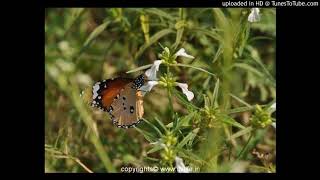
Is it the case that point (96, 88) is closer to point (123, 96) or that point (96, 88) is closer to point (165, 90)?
point (123, 96)

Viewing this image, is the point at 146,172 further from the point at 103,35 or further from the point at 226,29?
the point at 103,35

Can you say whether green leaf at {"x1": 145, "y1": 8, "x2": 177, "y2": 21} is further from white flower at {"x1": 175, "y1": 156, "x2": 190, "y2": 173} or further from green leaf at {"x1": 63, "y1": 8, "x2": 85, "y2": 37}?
white flower at {"x1": 175, "y1": 156, "x2": 190, "y2": 173}

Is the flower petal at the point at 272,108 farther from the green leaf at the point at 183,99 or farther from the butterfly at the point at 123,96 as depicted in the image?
the butterfly at the point at 123,96

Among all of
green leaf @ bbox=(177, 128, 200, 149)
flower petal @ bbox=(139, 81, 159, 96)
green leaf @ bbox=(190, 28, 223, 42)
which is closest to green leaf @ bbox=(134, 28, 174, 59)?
green leaf @ bbox=(190, 28, 223, 42)

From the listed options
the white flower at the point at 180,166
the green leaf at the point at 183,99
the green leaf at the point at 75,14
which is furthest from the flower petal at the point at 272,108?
the green leaf at the point at 75,14
